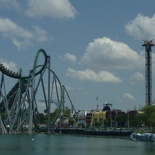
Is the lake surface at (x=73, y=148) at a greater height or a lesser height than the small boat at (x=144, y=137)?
lesser

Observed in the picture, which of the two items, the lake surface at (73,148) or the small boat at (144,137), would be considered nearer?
the lake surface at (73,148)

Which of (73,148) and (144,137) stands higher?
(144,137)

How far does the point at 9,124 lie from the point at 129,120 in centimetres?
6551

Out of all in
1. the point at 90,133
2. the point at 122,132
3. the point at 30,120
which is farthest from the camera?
the point at 90,133

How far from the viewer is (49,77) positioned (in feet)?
490

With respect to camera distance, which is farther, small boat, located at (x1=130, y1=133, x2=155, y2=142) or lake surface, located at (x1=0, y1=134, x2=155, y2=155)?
small boat, located at (x1=130, y1=133, x2=155, y2=142)

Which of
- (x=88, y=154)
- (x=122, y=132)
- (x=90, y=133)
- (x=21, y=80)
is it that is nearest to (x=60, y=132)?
(x=90, y=133)

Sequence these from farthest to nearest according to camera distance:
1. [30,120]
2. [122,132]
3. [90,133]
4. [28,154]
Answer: [90,133] → [122,132] → [30,120] → [28,154]

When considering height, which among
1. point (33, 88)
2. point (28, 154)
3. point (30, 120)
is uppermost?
point (33, 88)

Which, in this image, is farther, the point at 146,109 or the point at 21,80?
the point at 146,109

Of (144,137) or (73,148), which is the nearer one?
(73,148)

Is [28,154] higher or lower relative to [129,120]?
lower

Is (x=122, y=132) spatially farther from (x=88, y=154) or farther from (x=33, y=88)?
(x=88, y=154)

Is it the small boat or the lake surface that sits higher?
the small boat
